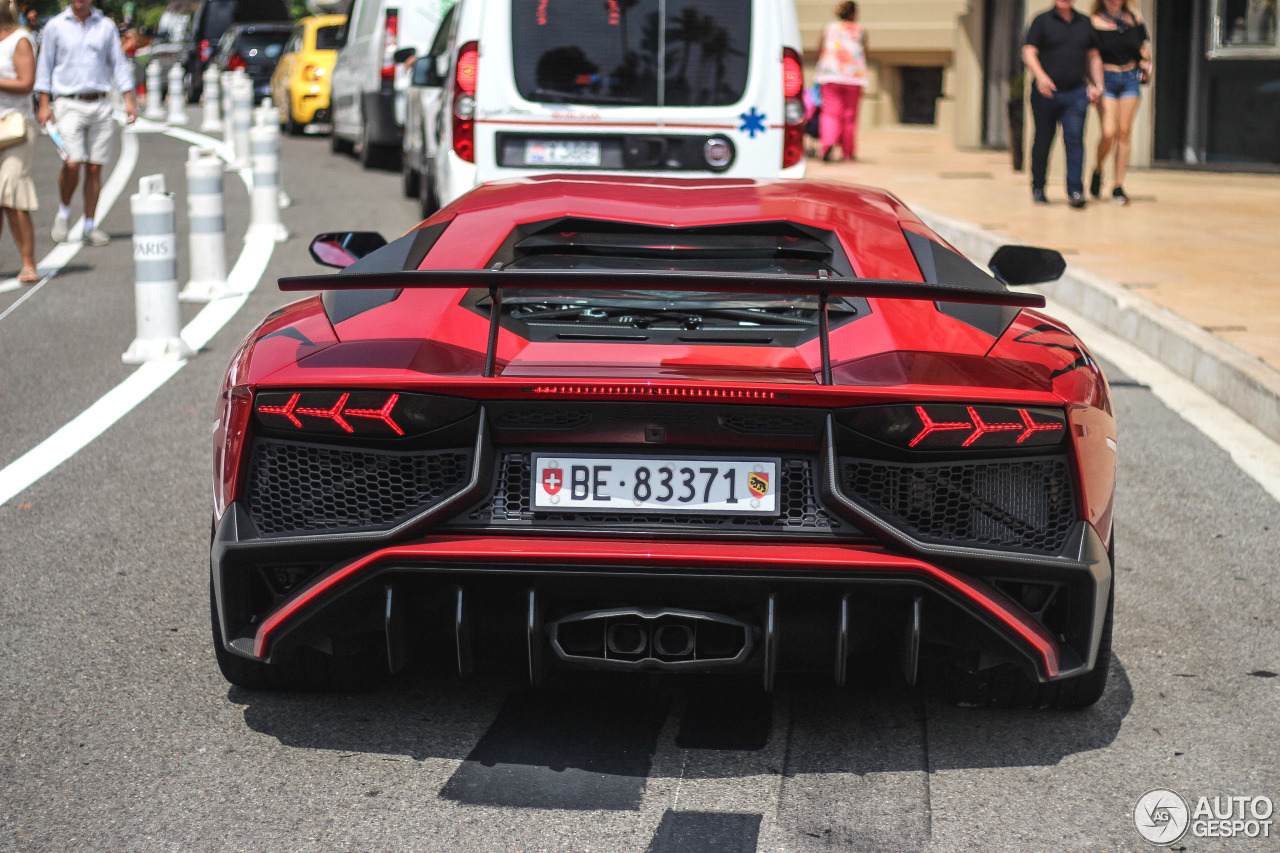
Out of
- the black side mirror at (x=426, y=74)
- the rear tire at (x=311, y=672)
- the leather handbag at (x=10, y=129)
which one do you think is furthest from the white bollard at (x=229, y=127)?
the rear tire at (x=311, y=672)

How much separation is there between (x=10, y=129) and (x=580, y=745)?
850 centimetres

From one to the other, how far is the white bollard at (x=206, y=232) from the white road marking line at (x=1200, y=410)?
5395 millimetres

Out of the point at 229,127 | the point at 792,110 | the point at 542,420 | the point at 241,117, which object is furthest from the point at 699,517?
the point at 229,127

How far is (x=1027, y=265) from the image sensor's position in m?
4.41

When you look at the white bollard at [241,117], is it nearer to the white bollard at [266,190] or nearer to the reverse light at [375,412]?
the white bollard at [266,190]

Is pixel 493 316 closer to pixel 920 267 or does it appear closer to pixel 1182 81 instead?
pixel 920 267

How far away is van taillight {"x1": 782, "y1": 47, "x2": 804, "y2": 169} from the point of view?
32.8 ft

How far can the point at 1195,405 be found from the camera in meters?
7.39

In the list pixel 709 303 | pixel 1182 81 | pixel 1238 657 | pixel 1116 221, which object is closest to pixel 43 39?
pixel 1116 221

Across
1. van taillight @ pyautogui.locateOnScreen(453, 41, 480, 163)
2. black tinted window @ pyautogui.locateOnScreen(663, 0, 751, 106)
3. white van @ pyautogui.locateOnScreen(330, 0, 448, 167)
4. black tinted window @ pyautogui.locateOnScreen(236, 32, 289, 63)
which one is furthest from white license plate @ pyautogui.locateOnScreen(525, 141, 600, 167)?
black tinted window @ pyautogui.locateOnScreen(236, 32, 289, 63)

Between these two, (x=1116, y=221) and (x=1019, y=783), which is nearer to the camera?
(x=1019, y=783)

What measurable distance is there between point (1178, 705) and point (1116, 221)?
10573 mm

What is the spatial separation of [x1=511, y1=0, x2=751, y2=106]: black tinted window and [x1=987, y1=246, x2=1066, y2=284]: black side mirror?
5460 millimetres

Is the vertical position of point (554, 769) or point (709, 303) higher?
point (709, 303)
